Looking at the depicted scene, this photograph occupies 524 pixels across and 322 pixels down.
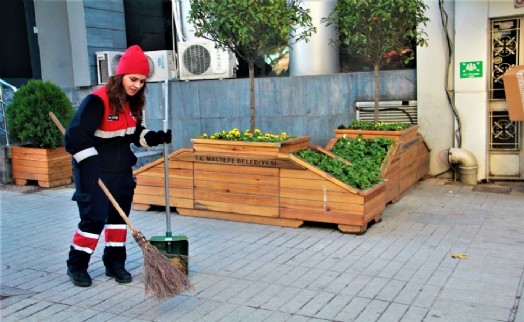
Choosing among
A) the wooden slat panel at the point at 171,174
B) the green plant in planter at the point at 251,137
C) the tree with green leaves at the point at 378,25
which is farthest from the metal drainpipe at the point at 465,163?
the wooden slat panel at the point at 171,174

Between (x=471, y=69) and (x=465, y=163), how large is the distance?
1.43 metres

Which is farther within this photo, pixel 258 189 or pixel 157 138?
pixel 258 189

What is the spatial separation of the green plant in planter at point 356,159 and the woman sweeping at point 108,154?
2287mm

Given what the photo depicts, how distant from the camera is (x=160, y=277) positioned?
4.06m

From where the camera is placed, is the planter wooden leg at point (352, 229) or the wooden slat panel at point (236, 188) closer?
the planter wooden leg at point (352, 229)

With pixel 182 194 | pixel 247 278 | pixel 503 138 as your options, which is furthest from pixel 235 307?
pixel 503 138

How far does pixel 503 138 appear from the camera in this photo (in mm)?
8570

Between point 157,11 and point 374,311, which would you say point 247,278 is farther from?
point 157,11

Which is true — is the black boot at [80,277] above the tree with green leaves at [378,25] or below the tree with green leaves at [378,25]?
below

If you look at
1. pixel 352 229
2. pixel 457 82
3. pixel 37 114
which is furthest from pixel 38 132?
pixel 457 82

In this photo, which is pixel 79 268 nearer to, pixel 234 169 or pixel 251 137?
pixel 234 169

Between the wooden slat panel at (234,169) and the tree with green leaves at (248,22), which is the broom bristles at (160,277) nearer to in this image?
the wooden slat panel at (234,169)

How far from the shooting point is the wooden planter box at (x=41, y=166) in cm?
890

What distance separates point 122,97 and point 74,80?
7816 mm
